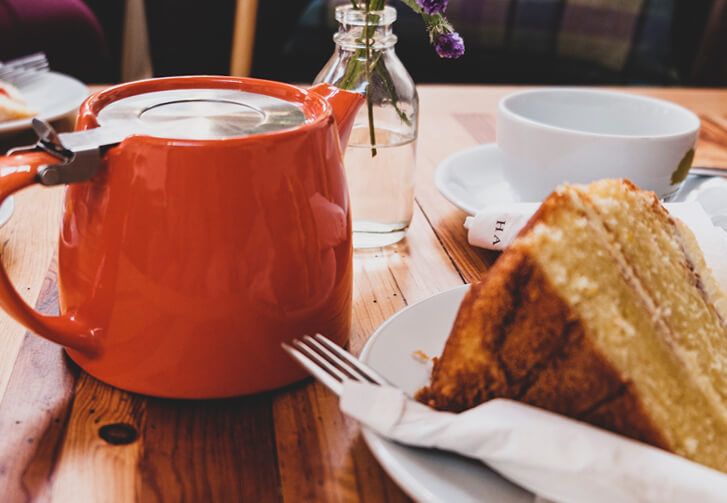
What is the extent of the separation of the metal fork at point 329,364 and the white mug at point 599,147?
15.6 inches

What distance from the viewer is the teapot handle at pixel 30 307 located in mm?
422

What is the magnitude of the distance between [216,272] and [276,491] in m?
0.13

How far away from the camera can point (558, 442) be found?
0.38m

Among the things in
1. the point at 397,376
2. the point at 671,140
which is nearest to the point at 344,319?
the point at 397,376

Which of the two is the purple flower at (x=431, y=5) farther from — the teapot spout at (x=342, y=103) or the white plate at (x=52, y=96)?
the white plate at (x=52, y=96)

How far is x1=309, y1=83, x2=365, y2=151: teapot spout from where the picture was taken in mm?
559

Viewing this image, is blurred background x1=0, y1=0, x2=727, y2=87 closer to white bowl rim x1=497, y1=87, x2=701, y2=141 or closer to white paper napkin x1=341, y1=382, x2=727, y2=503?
white bowl rim x1=497, y1=87, x2=701, y2=141

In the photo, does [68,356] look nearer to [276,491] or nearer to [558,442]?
[276,491]

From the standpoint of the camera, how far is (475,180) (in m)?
0.88

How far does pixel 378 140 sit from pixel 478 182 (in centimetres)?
20

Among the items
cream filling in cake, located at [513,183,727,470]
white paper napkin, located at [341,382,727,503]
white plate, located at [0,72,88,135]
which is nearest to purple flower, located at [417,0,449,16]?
cream filling in cake, located at [513,183,727,470]

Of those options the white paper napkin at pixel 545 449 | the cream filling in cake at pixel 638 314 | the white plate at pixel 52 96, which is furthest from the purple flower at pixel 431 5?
the white plate at pixel 52 96

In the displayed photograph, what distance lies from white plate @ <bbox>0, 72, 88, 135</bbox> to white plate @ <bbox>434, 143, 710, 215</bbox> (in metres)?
0.49

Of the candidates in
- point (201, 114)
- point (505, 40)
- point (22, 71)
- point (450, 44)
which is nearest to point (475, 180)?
point (450, 44)
